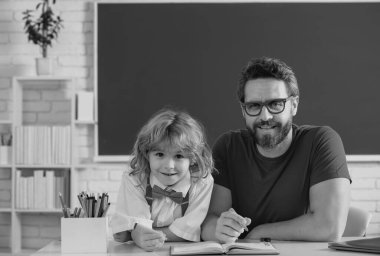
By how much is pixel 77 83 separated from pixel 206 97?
88cm

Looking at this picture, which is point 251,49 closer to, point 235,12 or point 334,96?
point 235,12

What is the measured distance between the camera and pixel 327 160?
7.10 ft

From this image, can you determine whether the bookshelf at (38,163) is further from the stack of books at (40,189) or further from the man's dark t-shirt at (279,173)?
the man's dark t-shirt at (279,173)

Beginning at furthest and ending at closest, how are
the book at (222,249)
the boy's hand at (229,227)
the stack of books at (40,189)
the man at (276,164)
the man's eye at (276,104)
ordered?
the stack of books at (40,189)
the man's eye at (276,104)
the man at (276,164)
the boy's hand at (229,227)
the book at (222,249)

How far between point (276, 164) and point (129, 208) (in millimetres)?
599

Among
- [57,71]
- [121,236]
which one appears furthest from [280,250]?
[57,71]

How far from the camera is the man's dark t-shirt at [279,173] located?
7.24ft

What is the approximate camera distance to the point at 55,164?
403cm

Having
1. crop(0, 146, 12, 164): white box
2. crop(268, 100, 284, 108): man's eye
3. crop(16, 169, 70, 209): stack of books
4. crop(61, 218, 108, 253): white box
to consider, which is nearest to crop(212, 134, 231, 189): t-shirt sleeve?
crop(268, 100, 284, 108): man's eye

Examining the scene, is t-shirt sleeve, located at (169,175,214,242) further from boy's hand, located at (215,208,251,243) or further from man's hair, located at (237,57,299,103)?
man's hair, located at (237,57,299,103)

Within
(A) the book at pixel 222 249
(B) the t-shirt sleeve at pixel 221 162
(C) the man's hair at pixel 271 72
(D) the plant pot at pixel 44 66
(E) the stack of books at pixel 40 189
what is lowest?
(E) the stack of books at pixel 40 189

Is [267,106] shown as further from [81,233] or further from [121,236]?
[81,233]

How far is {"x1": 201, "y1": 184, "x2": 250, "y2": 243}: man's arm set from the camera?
180 cm

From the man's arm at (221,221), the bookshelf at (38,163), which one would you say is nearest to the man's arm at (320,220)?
the man's arm at (221,221)
